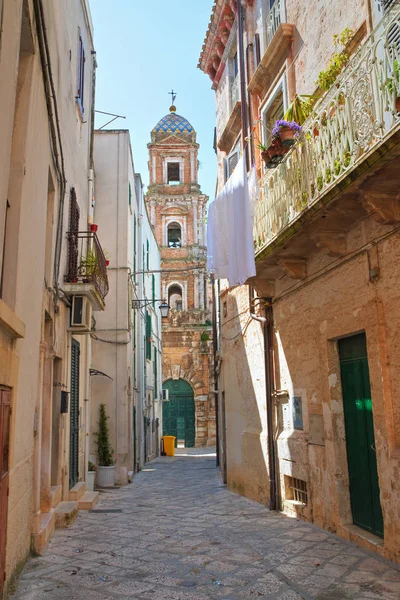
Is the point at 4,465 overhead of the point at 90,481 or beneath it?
overhead

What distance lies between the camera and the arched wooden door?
30516 millimetres

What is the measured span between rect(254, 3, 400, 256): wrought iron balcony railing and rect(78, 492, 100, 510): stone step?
558cm

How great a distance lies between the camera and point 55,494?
782cm

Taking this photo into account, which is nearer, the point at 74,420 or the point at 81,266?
the point at 81,266

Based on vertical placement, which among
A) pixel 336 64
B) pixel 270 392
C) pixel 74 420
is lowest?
pixel 74 420

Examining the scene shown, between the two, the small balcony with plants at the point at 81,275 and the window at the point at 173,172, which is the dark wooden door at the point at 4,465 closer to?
the small balcony with plants at the point at 81,275

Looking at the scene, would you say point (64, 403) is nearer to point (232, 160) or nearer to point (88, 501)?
point (88, 501)

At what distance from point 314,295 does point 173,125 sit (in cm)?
3143

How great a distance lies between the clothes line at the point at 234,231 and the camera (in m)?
8.34

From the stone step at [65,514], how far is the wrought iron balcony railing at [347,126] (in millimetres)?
4882

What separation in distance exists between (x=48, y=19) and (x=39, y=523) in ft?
18.8

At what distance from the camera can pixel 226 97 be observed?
12938 mm

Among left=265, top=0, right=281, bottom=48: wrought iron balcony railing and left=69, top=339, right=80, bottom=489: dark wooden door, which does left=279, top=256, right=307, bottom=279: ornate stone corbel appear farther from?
left=265, top=0, right=281, bottom=48: wrought iron balcony railing

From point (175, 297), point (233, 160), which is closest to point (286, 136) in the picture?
point (233, 160)
